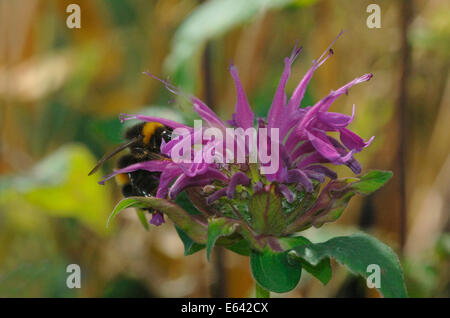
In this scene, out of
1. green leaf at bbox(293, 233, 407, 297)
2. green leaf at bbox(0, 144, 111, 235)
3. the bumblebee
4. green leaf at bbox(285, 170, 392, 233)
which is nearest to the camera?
green leaf at bbox(293, 233, 407, 297)

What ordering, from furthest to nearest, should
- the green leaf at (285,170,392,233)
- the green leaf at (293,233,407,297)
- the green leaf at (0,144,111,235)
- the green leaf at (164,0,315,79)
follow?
the green leaf at (0,144,111,235), the green leaf at (164,0,315,79), the green leaf at (285,170,392,233), the green leaf at (293,233,407,297)

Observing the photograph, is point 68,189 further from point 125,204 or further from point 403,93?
point 403,93

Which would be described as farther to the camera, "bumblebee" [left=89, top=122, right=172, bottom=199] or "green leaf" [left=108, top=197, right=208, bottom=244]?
"bumblebee" [left=89, top=122, right=172, bottom=199]

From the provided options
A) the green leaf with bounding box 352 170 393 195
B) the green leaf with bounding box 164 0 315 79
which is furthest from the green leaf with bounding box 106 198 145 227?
the green leaf with bounding box 164 0 315 79

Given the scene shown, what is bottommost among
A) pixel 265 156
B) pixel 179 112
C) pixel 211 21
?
pixel 265 156

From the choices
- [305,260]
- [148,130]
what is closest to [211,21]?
[148,130]

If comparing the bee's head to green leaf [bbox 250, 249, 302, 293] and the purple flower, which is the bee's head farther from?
green leaf [bbox 250, 249, 302, 293]

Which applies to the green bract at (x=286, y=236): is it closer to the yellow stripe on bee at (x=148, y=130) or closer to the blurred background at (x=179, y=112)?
the yellow stripe on bee at (x=148, y=130)
